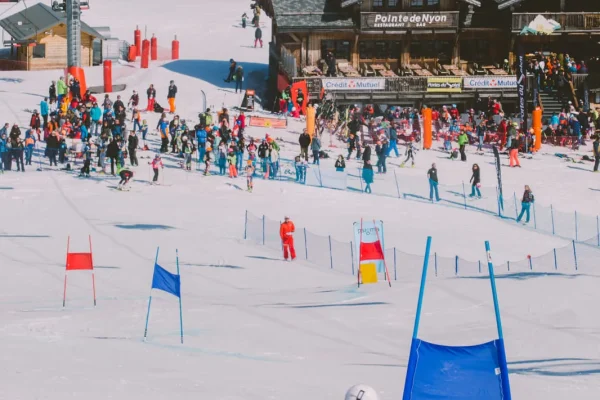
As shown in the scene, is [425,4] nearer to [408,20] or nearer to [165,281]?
[408,20]

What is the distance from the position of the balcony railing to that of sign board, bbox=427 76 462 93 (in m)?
3.22

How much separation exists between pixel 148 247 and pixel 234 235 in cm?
254

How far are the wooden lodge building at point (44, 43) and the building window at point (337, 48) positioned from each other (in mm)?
10516

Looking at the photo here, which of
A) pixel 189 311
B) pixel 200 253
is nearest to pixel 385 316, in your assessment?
pixel 189 311

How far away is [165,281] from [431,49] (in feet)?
107

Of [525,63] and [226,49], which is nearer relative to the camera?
[525,63]

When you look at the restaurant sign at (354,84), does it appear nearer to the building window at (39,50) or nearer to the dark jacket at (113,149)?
the dark jacket at (113,149)

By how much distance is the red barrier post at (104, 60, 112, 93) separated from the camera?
153ft

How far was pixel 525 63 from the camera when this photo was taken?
44.4 m

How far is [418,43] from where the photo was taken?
163 feet

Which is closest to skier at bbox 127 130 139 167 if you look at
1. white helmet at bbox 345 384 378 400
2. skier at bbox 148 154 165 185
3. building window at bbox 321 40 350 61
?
skier at bbox 148 154 165 185

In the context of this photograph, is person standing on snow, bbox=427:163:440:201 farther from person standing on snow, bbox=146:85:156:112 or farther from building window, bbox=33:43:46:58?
building window, bbox=33:43:46:58

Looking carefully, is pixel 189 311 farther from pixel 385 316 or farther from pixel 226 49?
pixel 226 49

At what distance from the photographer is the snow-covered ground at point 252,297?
16.4 meters
